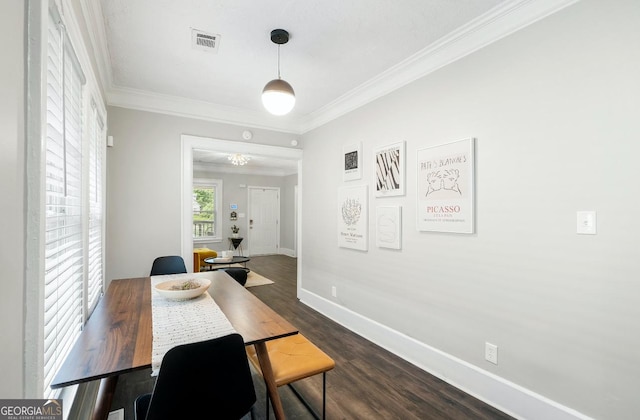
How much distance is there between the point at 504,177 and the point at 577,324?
958 millimetres

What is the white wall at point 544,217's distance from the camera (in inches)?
61.3

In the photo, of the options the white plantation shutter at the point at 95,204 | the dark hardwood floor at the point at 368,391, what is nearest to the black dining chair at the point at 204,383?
the dark hardwood floor at the point at 368,391

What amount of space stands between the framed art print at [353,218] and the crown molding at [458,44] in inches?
39.0

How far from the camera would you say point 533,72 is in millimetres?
1903

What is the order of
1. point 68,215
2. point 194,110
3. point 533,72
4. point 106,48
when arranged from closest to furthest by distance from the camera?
point 68,215 → point 533,72 → point 106,48 → point 194,110

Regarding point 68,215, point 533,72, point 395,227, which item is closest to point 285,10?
point 533,72

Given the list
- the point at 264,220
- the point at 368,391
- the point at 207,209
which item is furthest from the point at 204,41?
the point at 264,220

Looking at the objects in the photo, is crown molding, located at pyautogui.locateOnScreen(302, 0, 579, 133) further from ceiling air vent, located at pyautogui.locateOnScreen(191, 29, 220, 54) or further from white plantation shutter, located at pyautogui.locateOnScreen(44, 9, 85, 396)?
white plantation shutter, located at pyautogui.locateOnScreen(44, 9, 85, 396)

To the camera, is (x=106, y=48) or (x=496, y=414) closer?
(x=496, y=414)

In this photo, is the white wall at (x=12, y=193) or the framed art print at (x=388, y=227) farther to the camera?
the framed art print at (x=388, y=227)

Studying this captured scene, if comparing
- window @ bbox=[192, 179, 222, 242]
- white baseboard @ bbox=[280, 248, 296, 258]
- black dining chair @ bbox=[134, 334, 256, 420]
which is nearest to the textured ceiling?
black dining chair @ bbox=[134, 334, 256, 420]

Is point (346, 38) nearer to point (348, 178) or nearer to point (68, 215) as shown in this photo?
point (348, 178)

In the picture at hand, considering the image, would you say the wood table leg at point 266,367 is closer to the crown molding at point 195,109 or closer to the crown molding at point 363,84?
the crown molding at point 363,84

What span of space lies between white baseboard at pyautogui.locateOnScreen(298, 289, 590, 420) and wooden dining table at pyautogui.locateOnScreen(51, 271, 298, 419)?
1.43 metres
